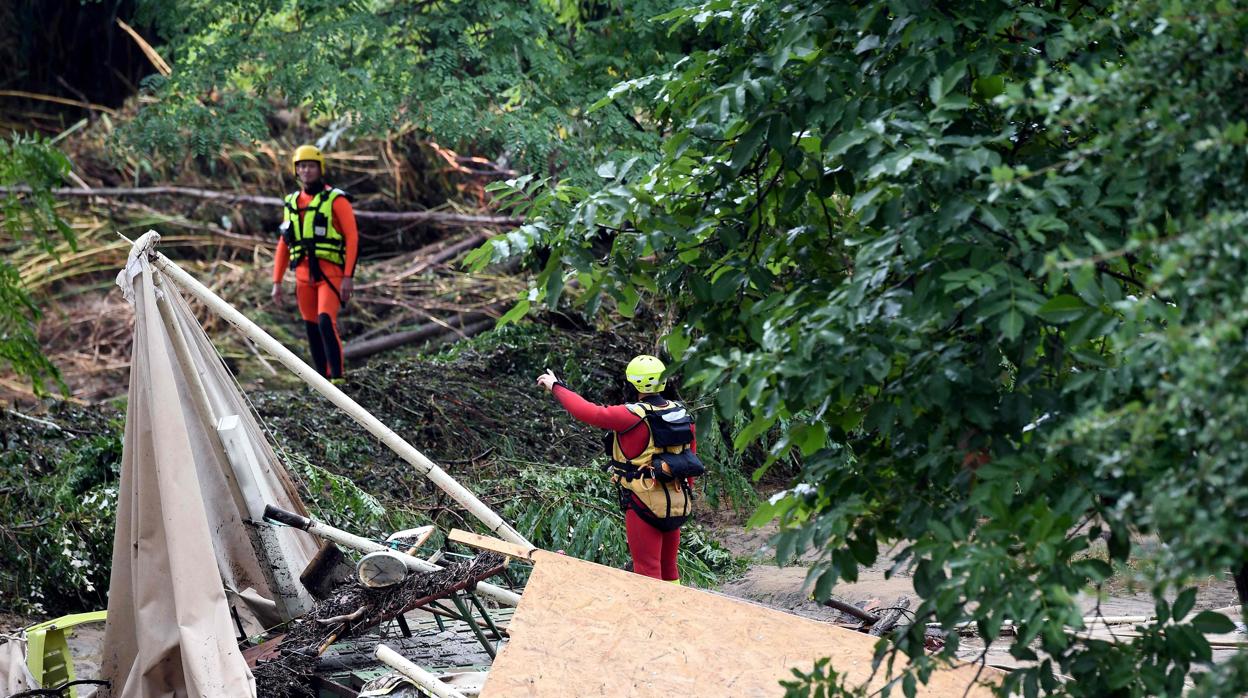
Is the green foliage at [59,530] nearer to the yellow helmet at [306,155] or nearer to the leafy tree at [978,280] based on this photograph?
the yellow helmet at [306,155]

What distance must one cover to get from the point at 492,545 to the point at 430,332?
22.0 feet

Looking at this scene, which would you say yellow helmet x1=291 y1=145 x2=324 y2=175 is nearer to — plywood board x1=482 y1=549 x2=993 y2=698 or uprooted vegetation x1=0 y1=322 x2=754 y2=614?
uprooted vegetation x1=0 y1=322 x2=754 y2=614

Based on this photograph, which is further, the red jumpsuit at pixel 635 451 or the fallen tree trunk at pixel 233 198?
the fallen tree trunk at pixel 233 198

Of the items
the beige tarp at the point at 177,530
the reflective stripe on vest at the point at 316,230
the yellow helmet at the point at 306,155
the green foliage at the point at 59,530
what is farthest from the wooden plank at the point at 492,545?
the yellow helmet at the point at 306,155

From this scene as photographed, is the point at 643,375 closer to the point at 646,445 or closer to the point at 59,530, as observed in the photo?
the point at 646,445

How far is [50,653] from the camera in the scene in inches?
224

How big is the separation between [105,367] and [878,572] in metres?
6.96

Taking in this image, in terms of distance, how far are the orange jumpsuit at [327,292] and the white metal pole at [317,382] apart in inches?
138

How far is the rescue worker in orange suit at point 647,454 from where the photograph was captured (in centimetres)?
636

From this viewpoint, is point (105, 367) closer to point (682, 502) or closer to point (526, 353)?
point (526, 353)

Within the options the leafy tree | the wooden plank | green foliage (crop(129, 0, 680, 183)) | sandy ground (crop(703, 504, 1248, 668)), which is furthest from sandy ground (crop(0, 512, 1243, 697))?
green foliage (crop(129, 0, 680, 183))

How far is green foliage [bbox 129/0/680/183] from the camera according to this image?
30.9ft

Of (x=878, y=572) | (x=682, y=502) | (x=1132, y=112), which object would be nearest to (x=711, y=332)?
(x=1132, y=112)

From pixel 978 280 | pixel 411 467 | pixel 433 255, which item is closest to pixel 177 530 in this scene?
pixel 411 467
